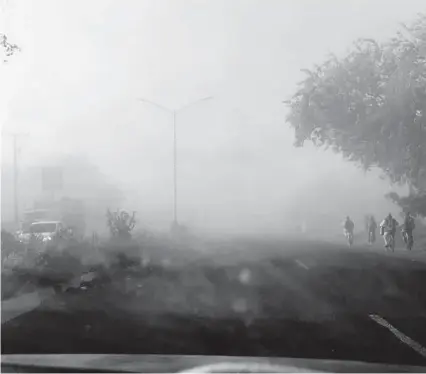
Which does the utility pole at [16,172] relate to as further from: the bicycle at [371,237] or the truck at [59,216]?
the bicycle at [371,237]

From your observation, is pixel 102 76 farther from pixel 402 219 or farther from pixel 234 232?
pixel 402 219

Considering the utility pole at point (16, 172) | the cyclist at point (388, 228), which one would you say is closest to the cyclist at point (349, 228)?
the cyclist at point (388, 228)

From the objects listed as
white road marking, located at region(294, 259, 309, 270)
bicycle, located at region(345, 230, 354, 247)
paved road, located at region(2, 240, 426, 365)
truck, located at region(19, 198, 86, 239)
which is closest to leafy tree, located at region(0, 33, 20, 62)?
truck, located at region(19, 198, 86, 239)

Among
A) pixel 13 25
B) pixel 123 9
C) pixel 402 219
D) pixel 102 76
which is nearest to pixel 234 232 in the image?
pixel 402 219

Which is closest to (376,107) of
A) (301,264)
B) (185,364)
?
(301,264)

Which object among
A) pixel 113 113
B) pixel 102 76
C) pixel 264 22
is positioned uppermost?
pixel 264 22

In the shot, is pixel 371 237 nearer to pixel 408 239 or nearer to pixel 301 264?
pixel 408 239
